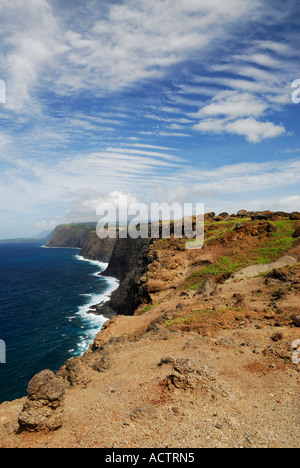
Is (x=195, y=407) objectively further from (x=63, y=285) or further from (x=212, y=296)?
(x=63, y=285)

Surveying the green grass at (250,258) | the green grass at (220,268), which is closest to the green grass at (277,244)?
the green grass at (250,258)

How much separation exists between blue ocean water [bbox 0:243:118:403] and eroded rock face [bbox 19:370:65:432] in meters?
28.2

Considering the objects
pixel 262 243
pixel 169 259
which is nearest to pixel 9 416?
pixel 169 259

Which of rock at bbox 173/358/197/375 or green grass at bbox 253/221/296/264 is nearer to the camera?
rock at bbox 173/358/197/375

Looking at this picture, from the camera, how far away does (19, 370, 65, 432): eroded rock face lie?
9.38m

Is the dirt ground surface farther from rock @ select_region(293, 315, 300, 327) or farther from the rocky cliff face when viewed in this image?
the rocky cliff face

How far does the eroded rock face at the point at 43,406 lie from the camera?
9.38m

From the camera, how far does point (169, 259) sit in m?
42.8

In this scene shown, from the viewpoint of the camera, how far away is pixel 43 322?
186 ft

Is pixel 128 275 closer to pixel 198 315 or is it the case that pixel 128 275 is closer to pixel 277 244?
pixel 277 244

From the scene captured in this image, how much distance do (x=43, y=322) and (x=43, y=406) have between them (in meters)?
52.5

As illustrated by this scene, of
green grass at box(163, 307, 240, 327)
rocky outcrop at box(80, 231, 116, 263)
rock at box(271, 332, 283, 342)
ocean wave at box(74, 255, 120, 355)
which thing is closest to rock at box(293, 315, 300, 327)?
rock at box(271, 332, 283, 342)

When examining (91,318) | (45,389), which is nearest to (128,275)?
(91,318)

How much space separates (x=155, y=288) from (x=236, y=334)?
21517 mm
